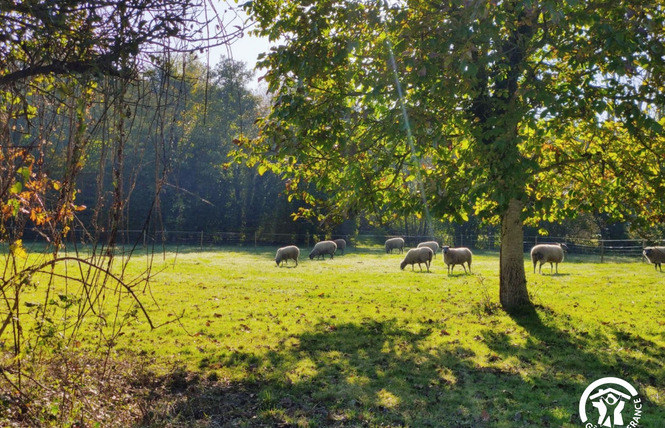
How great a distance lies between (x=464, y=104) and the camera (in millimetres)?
9617

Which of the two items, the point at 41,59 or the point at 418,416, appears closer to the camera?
the point at 41,59

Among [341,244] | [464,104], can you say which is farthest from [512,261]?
[341,244]

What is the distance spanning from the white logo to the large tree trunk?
429 centimetres

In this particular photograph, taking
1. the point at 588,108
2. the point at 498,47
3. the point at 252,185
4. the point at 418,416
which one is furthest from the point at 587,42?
the point at 252,185

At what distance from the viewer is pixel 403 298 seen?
14.0 meters

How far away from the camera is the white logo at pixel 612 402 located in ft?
18.2

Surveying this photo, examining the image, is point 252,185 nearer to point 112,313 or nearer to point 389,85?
point 112,313

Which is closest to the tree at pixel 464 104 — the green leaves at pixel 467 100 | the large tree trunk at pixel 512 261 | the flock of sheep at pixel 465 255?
the green leaves at pixel 467 100

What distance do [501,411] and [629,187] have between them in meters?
5.81

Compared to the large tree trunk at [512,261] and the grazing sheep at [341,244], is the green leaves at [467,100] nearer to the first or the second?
Result: the large tree trunk at [512,261]

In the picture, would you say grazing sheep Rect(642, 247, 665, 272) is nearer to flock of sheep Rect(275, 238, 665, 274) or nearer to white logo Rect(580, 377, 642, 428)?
flock of sheep Rect(275, 238, 665, 274)

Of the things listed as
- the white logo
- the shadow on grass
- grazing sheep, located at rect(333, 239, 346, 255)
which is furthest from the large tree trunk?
grazing sheep, located at rect(333, 239, 346, 255)

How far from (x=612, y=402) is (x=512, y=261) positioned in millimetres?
5047

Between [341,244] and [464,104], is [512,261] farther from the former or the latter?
[341,244]
